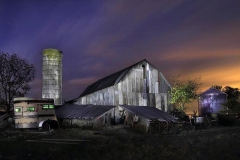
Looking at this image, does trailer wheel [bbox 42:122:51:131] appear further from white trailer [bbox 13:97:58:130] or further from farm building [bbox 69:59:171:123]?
farm building [bbox 69:59:171:123]

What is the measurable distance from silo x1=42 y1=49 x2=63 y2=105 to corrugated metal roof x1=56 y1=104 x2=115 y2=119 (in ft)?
10.0

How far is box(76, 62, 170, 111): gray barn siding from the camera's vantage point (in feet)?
113

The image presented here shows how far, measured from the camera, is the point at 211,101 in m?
55.2

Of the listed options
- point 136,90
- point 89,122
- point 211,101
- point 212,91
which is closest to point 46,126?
point 89,122

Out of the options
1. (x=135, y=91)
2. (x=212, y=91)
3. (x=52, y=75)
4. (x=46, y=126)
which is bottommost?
(x=46, y=126)

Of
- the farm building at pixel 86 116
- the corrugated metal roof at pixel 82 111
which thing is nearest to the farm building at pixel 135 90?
the corrugated metal roof at pixel 82 111

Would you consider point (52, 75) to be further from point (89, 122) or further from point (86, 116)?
point (89, 122)

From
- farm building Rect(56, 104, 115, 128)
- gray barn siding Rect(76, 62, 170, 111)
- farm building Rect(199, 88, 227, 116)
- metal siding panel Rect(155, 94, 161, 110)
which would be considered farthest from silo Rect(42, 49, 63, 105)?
farm building Rect(199, 88, 227, 116)

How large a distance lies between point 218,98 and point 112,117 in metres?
30.0

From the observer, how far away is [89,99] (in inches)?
1449

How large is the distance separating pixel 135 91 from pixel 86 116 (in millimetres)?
8425

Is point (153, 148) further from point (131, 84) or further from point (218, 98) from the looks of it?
point (218, 98)

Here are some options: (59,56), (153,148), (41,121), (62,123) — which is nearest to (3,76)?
(59,56)

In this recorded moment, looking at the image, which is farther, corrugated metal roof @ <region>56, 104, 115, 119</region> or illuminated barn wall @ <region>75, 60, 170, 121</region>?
illuminated barn wall @ <region>75, 60, 170, 121</region>
